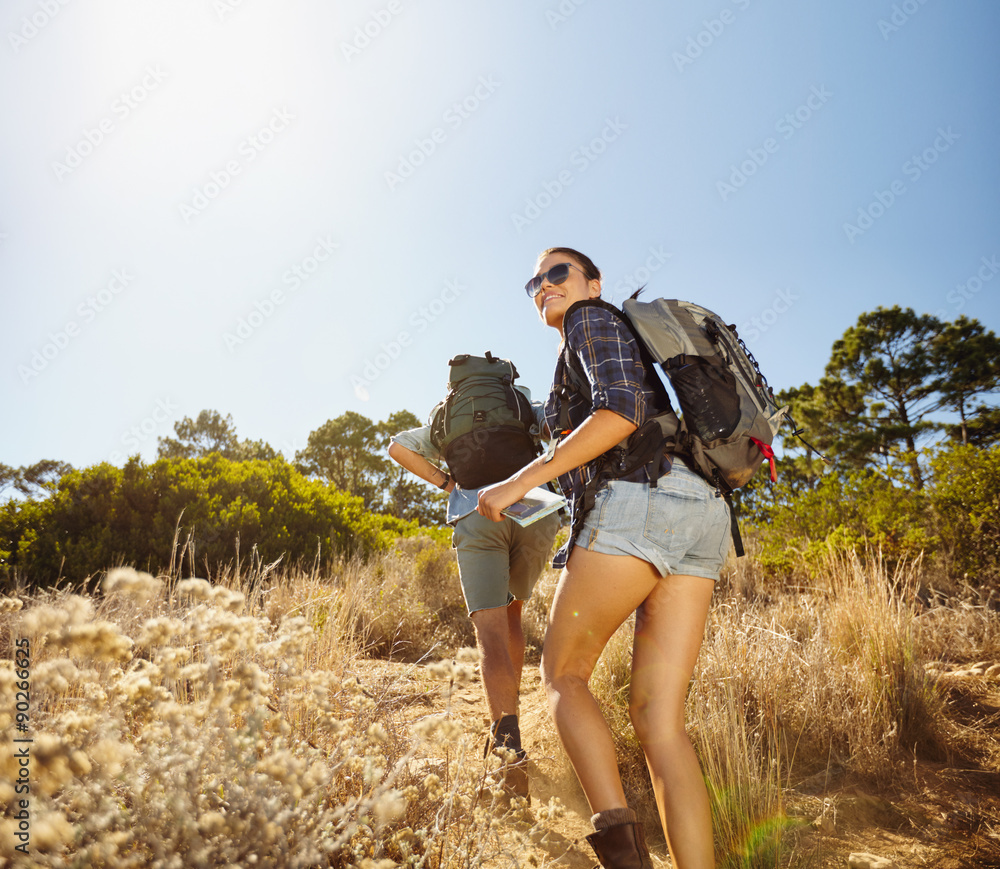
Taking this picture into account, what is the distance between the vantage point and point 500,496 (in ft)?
5.54

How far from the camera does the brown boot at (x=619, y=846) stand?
142cm

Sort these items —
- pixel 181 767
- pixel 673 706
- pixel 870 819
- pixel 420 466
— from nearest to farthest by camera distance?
1. pixel 181 767
2. pixel 673 706
3. pixel 870 819
4. pixel 420 466

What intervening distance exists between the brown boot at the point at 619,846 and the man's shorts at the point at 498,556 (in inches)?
49.3

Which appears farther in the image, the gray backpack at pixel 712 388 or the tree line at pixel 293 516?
the tree line at pixel 293 516

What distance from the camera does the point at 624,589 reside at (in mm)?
1543

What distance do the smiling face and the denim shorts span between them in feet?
2.26

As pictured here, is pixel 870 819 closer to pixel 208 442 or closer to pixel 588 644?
pixel 588 644

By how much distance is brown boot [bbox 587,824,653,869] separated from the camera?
1.42 meters

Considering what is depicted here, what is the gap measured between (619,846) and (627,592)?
0.61m

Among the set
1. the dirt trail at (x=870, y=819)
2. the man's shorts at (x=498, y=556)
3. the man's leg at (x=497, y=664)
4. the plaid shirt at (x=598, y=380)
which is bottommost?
the dirt trail at (x=870, y=819)

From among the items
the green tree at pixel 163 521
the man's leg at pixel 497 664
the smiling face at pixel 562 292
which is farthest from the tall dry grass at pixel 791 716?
the green tree at pixel 163 521

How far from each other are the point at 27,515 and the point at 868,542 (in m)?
9.58

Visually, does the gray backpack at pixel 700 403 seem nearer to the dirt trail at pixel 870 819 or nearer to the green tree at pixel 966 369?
the dirt trail at pixel 870 819

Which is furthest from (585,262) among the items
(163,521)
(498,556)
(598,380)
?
(163,521)
